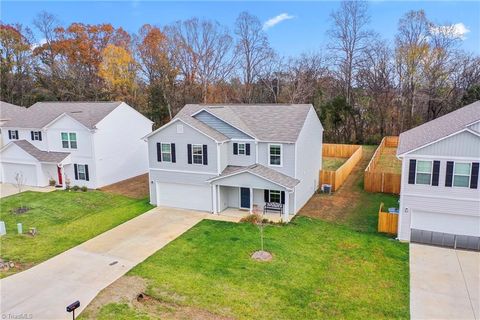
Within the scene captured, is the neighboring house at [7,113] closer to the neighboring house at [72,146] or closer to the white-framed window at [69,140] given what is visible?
the neighboring house at [72,146]

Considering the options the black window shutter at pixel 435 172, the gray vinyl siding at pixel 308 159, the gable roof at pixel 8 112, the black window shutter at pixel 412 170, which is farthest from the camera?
the gable roof at pixel 8 112

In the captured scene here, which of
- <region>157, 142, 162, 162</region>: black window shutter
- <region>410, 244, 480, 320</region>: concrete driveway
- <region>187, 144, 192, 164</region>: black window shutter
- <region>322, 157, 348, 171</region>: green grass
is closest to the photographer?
<region>410, 244, 480, 320</region>: concrete driveway

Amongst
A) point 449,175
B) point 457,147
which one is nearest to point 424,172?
point 449,175

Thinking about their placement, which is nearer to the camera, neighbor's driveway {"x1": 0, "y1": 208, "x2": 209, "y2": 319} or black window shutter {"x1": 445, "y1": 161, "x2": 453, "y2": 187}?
neighbor's driveway {"x1": 0, "y1": 208, "x2": 209, "y2": 319}

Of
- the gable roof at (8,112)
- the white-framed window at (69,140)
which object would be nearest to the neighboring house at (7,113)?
the gable roof at (8,112)

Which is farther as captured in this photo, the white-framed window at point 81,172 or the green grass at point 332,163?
the green grass at point 332,163

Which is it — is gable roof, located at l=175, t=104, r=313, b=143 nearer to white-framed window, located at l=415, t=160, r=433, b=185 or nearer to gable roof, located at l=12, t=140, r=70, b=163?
white-framed window, located at l=415, t=160, r=433, b=185

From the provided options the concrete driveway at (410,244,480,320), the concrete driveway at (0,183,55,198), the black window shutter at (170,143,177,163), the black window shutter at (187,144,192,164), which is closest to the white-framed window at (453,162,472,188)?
the concrete driveway at (410,244,480,320)

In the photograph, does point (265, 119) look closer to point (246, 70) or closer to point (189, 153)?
point (189, 153)
